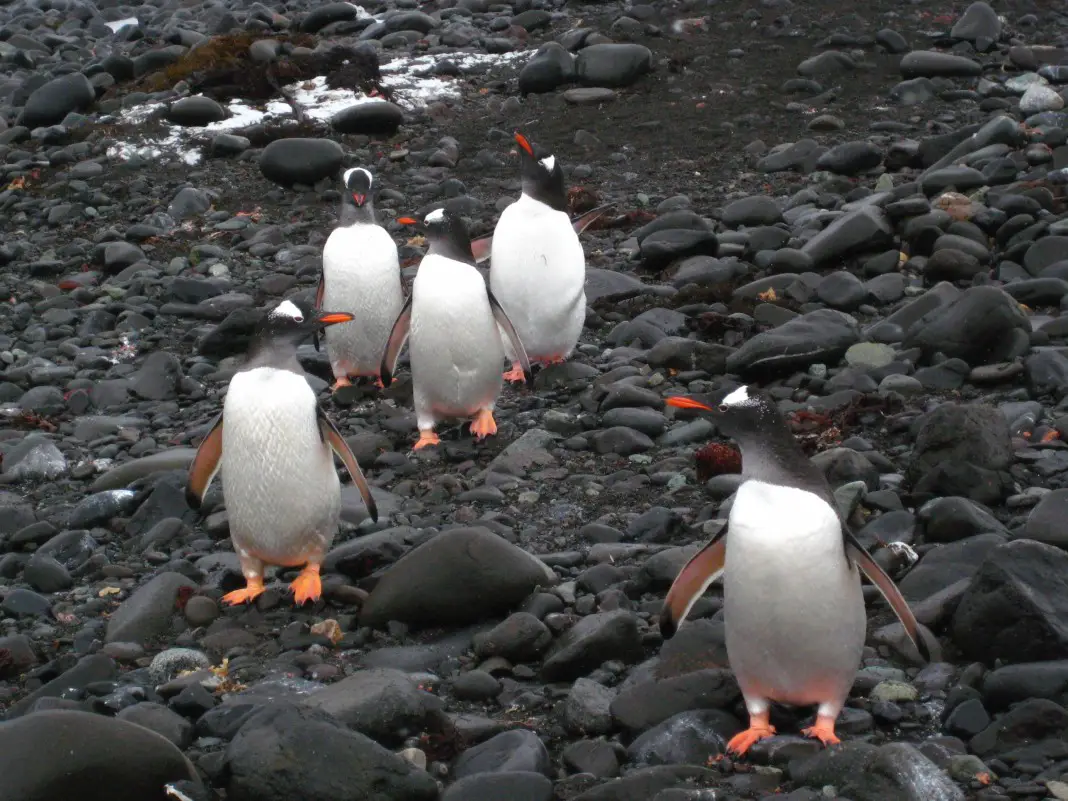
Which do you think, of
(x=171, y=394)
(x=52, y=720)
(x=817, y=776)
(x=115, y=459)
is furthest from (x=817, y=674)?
(x=171, y=394)

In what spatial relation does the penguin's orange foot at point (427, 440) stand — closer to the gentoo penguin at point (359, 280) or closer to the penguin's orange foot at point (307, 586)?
the gentoo penguin at point (359, 280)

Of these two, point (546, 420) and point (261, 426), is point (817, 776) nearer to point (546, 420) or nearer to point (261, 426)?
point (261, 426)

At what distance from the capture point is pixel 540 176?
7316 mm

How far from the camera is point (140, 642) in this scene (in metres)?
4.75

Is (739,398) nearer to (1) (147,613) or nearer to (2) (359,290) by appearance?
(1) (147,613)

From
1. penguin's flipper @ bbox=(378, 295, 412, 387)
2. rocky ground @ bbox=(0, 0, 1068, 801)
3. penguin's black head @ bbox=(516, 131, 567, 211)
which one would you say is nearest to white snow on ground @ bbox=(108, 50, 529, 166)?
rocky ground @ bbox=(0, 0, 1068, 801)

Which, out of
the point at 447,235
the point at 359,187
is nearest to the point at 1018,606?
the point at 447,235

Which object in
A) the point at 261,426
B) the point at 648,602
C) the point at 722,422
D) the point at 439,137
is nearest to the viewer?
the point at 722,422

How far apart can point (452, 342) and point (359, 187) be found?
128 cm

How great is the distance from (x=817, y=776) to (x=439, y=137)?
27.5 feet

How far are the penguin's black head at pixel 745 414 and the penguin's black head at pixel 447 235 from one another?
8.87ft

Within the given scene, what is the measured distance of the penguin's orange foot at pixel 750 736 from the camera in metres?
3.79

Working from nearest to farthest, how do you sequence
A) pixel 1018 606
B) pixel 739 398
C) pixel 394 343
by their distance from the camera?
pixel 1018 606 < pixel 739 398 < pixel 394 343

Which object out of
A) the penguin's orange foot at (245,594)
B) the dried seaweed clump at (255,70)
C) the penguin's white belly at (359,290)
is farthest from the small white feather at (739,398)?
the dried seaweed clump at (255,70)
